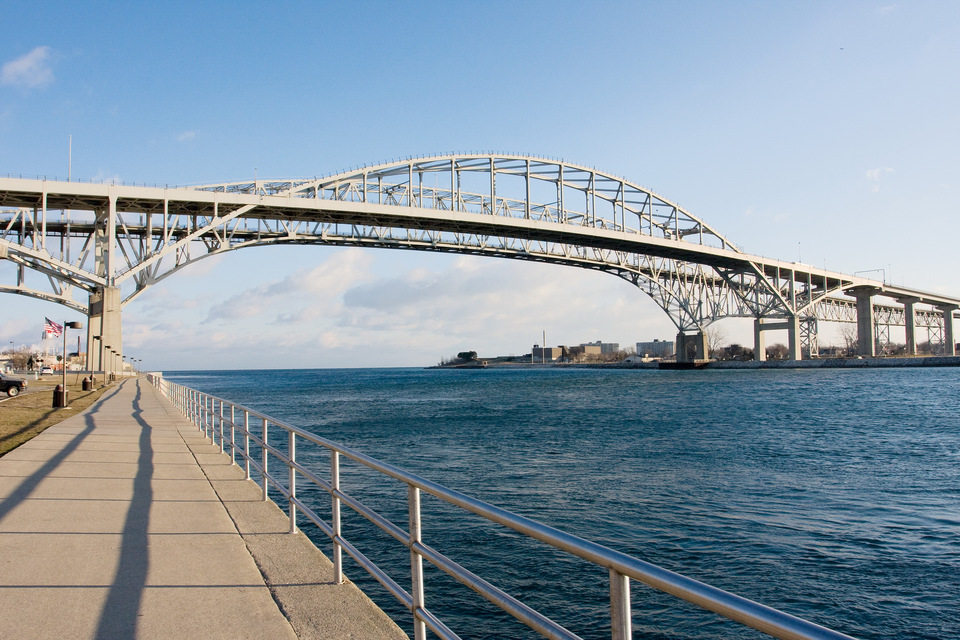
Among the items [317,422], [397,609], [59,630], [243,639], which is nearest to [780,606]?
[397,609]

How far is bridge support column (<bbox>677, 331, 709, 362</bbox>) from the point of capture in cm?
8496

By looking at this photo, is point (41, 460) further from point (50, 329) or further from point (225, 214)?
point (225, 214)

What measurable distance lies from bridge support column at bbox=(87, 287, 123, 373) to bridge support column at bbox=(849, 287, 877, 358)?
302 ft

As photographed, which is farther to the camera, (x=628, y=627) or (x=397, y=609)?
(x=397, y=609)

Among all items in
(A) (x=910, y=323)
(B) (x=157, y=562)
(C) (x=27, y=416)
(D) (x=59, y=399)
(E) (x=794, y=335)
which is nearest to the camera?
(B) (x=157, y=562)

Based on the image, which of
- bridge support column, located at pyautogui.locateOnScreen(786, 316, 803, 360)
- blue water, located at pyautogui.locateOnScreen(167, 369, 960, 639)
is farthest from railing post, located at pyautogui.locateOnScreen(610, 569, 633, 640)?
bridge support column, located at pyautogui.locateOnScreen(786, 316, 803, 360)

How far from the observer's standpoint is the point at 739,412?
30047 mm

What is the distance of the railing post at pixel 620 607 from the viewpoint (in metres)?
1.95

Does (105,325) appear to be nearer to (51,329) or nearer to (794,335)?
(51,329)

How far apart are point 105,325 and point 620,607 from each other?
38114 millimetres

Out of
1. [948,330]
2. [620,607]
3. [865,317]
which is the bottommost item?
[620,607]

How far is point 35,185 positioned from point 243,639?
38.1 m

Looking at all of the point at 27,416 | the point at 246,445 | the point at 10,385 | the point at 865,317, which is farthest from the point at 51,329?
the point at 865,317

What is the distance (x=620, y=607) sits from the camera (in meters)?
1.97
